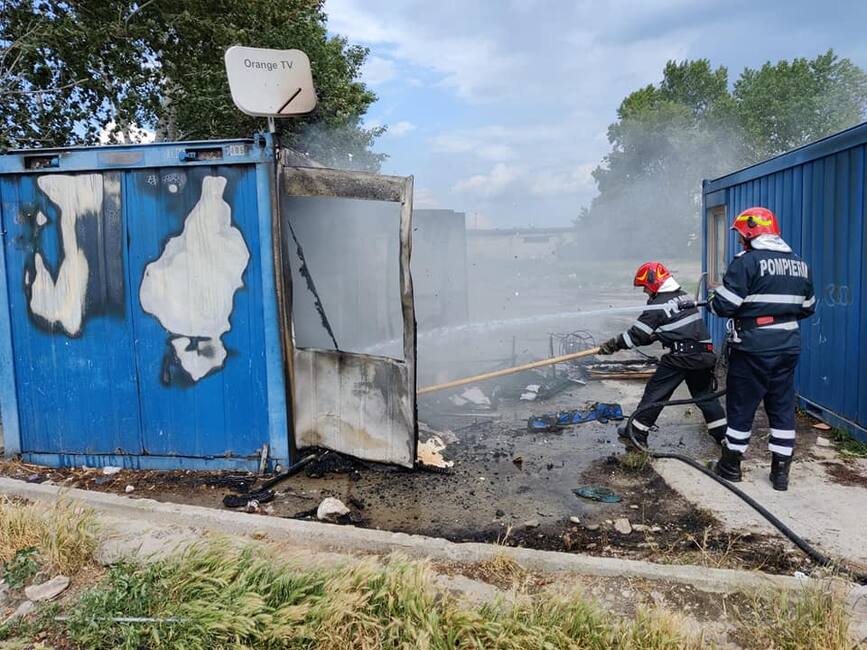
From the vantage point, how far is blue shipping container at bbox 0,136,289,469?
4719 millimetres

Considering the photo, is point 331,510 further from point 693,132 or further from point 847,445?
point 693,132

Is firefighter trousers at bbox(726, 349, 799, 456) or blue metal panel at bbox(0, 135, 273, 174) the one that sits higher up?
blue metal panel at bbox(0, 135, 273, 174)

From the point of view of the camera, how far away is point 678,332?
514 centimetres

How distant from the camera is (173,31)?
10.2 m

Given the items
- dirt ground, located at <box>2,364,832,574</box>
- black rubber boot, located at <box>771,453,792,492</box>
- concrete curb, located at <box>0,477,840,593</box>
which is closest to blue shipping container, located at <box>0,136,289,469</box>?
dirt ground, located at <box>2,364,832,574</box>

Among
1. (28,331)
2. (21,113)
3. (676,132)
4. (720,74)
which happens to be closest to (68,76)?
(21,113)

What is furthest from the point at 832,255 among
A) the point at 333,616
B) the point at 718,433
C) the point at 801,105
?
the point at 801,105

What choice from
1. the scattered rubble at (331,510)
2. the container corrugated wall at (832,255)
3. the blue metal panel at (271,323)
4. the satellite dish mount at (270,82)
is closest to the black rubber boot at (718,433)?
the container corrugated wall at (832,255)

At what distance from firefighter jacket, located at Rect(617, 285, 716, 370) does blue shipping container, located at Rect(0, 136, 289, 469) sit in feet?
10.9

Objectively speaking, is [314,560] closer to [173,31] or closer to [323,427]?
[323,427]

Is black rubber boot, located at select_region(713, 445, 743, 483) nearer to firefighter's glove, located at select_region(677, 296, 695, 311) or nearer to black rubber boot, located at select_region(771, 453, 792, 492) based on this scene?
black rubber boot, located at select_region(771, 453, 792, 492)

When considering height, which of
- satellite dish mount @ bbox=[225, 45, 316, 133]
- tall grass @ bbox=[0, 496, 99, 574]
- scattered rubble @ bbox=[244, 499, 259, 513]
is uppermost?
satellite dish mount @ bbox=[225, 45, 316, 133]

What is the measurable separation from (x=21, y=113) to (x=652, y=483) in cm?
1060

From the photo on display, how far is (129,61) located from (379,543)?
1004 centimetres
